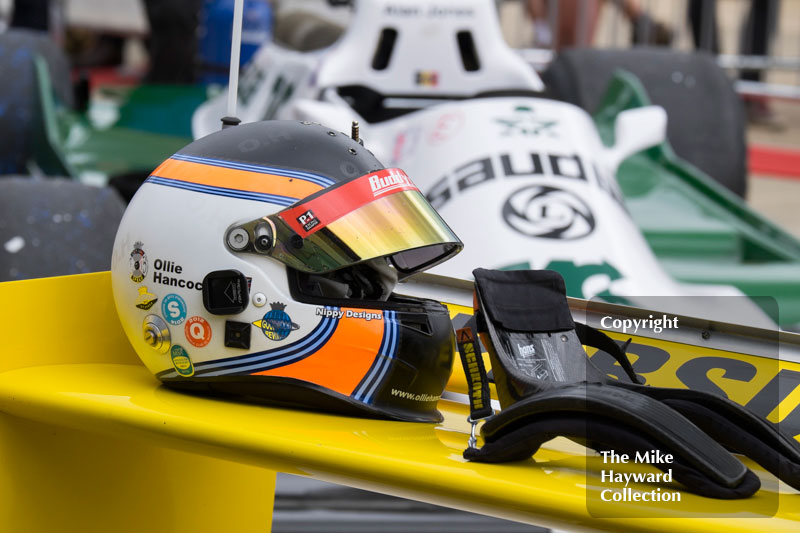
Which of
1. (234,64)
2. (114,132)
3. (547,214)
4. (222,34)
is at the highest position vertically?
(234,64)

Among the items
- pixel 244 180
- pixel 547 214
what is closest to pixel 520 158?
pixel 547 214

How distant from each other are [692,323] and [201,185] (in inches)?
25.1

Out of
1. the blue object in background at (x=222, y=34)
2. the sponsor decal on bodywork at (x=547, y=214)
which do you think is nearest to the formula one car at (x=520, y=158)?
the sponsor decal on bodywork at (x=547, y=214)

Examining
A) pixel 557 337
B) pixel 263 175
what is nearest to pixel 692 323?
pixel 557 337

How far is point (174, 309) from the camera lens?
51.8 inches

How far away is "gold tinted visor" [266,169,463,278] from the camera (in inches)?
49.6

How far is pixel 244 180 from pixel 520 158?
147 cm

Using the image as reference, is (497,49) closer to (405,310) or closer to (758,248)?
(758,248)

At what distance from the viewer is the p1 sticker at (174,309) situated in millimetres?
1312

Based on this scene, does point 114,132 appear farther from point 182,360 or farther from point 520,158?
point 182,360

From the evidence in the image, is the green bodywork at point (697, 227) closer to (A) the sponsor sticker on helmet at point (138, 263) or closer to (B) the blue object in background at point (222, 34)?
(A) the sponsor sticker on helmet at point (138, 263)

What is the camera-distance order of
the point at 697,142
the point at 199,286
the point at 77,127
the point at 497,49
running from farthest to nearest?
the point at 77,127
the point at 697,142
the point at 497,49
the point at 199,286

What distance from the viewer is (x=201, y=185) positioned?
4.33 ft

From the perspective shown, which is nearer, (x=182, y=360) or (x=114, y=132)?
(x=182, y=360)
